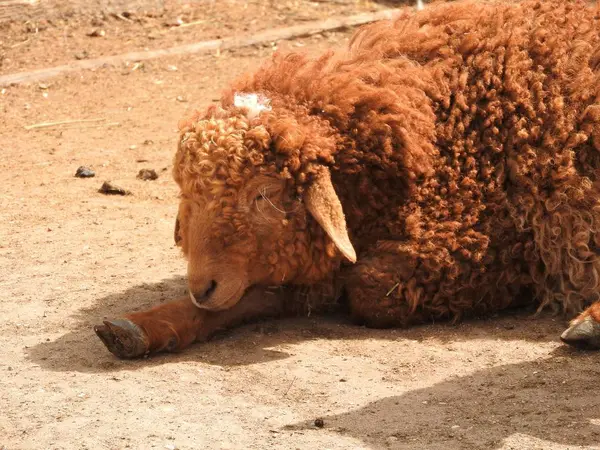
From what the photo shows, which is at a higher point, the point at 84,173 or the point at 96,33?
the point at 96,33

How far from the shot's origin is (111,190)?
8.98m

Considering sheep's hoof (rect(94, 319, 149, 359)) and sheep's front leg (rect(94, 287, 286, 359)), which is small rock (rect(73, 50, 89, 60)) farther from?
sheep's hoof (rect(94, 319, 149, 359))

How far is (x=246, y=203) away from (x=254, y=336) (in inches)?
30.4

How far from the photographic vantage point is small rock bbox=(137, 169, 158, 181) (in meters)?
9.29

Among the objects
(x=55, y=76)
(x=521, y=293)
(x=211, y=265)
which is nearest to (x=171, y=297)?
(x=211, y=265)

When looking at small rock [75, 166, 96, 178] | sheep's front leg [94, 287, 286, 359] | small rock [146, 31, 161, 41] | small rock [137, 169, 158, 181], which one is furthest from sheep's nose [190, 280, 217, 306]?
small rock [146, 31, 161, 41]

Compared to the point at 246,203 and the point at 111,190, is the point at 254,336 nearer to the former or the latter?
the point at 246,203

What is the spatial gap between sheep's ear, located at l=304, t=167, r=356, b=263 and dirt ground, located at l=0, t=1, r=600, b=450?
1.82 feet

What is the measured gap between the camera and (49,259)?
7.63 metres

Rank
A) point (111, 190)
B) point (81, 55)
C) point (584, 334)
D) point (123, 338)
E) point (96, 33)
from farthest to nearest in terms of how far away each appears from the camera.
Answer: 1. point (96, 33)
2. point (81, 55)
3. point (111, 190)
4. point (123, 338)
5. point (584, 334)

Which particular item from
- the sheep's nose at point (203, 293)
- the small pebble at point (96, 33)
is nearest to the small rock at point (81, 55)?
the small pebble at point (96, 33)

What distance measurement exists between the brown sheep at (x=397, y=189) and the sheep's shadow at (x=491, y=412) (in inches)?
30.9

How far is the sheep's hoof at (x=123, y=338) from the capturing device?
596 cm

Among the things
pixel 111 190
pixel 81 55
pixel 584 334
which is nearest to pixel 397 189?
pixel 584 334
